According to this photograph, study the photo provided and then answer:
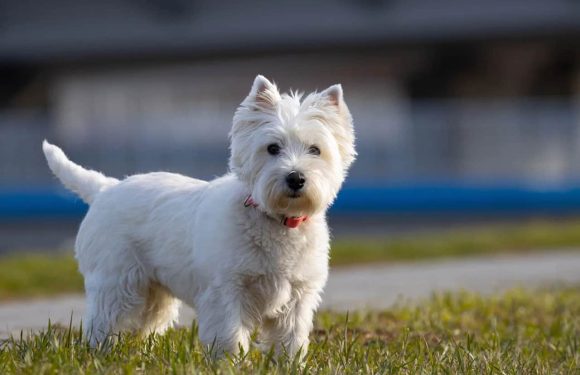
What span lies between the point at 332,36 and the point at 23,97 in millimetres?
8912

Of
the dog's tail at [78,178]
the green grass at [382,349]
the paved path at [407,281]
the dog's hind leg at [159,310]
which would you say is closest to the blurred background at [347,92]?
the paved path at [407,281]

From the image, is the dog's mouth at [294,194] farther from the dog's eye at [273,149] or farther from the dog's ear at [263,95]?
the dog's ear at [263,95]

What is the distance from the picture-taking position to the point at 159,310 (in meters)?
6.86

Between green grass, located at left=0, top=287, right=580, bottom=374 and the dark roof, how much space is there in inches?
611

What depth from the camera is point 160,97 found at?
2923 centimetres

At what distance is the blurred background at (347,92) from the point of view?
20.3m

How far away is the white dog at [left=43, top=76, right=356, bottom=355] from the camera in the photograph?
587 centimetres

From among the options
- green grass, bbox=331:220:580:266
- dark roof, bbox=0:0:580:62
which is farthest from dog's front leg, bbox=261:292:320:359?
dark roof, bbox=0:0:580:62

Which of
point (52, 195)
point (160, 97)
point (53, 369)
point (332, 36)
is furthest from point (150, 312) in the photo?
point (160, 97)

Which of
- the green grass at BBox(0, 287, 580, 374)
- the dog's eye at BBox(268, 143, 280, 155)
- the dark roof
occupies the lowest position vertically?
the green grass at BBox(0, 287, 580, 374)

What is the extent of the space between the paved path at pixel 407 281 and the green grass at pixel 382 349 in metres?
1.14

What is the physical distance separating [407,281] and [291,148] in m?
6.38

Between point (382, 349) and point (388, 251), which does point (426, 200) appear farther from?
point (382, 349)

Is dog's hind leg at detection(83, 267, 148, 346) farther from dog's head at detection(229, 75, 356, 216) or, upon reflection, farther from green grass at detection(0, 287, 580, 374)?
dog's head at detection(229, 75, 356, 216)
